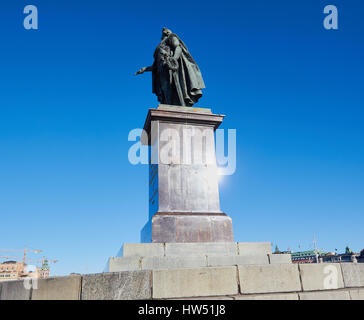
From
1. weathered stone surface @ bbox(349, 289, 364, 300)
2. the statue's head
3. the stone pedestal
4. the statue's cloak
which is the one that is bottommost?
weathered stone surface @ bbox(349, 289, 364, 300)

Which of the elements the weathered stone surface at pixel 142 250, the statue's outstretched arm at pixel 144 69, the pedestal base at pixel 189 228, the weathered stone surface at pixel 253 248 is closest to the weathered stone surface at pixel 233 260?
the weathered stone surface at pixel 253 248

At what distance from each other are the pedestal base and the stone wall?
2.07m

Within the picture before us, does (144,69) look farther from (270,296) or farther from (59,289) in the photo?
(270,296)

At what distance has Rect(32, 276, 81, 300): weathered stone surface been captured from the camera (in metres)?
3.92

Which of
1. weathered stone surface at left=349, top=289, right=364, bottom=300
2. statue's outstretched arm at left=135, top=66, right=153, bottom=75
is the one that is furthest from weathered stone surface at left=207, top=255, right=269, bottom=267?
statue's outstretched arm at left=135, top=66, right=153, bottom=75

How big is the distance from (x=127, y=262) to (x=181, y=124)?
4.08 m

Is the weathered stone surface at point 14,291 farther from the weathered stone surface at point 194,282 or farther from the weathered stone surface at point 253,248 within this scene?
the weathered stone surface at point 253,248

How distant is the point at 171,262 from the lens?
5426 millimetres

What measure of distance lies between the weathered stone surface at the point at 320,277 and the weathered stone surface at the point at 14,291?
420 cm

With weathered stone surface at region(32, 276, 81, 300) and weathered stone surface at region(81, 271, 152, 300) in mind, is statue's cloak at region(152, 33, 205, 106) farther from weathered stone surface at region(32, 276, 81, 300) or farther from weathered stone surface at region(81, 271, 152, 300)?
weathered stone surface at region(32, 276, 81, 300)

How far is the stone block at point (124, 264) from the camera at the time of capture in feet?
16.9

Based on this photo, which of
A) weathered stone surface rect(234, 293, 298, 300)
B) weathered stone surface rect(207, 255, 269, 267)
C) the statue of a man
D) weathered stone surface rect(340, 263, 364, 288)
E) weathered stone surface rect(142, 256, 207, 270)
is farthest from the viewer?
the statue of a man

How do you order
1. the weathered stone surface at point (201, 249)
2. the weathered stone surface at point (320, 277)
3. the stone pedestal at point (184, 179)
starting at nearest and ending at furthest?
the weathered stone surface at point (320, 277) < the weathered stone surface at point (201, 249) < the stone pedestal at point (184, 179)
